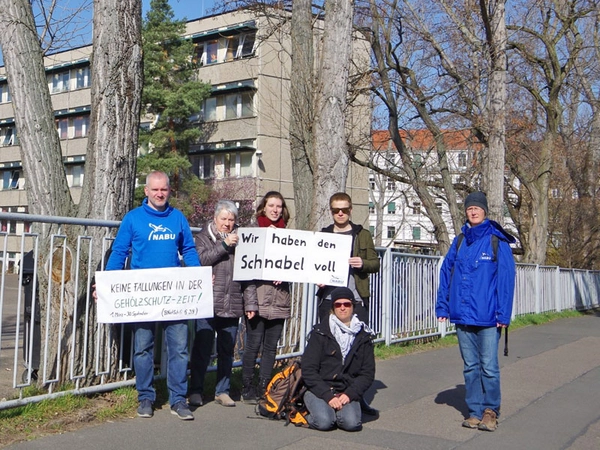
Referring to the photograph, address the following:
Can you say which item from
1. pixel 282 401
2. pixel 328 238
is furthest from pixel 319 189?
pixel 282 401

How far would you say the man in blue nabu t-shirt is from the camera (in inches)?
258

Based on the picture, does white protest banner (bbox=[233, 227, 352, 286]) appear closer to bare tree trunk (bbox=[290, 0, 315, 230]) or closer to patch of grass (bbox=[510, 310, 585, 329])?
bare tree trunk (bbox=[290, 0, 315, 230])

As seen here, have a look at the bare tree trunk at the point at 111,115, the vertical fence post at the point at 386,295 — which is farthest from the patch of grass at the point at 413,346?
the bare tree trunk at the point at 111,115

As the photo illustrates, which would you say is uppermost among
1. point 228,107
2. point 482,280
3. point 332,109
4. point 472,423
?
point 228,107

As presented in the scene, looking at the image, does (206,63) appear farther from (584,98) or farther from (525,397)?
(525,397)

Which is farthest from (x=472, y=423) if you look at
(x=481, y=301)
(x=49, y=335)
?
(x=49, y=335)

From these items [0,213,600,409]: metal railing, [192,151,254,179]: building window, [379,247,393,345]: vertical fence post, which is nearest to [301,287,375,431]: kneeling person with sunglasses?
[0,213,600,409]: metal railing

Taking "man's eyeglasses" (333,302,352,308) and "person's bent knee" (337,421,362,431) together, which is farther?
"man's eyeglasses" (333,302,352,308)

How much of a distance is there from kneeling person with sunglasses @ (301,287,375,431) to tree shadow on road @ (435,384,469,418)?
1459 mm

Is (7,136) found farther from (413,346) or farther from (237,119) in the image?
(413,346)

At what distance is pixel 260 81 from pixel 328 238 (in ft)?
129

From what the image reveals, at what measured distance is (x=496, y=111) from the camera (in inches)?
757

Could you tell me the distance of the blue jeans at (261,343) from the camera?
7.45m

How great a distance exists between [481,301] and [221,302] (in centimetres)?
222
